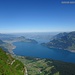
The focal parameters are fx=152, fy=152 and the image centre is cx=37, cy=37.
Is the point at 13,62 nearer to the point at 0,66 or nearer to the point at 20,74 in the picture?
the point at 20,74

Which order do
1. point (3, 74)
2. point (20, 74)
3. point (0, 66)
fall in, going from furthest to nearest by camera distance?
point (20, 74), point (0, 66), point (3, 74)

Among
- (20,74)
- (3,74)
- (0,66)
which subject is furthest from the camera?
(20,74)


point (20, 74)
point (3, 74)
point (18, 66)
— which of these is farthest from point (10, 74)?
point (18, 66)

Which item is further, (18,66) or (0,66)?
(18,66)

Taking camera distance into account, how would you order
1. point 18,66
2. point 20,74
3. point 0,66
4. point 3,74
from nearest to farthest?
point 3,74 < point 0,66 < point 20,74 < point 18,66

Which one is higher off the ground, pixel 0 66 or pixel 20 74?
pixel 0 66

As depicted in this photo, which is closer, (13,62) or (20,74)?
(20,74)

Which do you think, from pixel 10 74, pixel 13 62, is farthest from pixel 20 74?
pixel 13 62

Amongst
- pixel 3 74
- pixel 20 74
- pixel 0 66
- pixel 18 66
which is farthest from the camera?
pixel 18 66

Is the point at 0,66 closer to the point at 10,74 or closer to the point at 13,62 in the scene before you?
the point at 10,74
